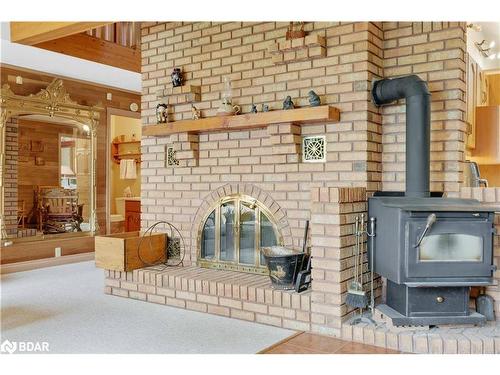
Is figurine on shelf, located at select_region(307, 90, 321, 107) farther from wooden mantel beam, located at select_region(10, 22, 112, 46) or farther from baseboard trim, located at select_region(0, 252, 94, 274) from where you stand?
baseboard trim, located at select_region(0, 252, 94, 274)

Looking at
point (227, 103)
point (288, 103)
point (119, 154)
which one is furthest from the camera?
point (119, 154)

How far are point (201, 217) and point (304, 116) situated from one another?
1.31 metres

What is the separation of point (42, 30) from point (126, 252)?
2037 mm

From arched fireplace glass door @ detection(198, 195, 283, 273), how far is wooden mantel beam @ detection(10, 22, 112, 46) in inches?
70.8

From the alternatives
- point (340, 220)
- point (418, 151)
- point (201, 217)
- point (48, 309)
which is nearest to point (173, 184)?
point (201, 217)

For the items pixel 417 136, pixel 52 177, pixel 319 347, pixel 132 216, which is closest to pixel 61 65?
pixel 52 177

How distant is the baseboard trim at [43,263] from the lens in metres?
5.10

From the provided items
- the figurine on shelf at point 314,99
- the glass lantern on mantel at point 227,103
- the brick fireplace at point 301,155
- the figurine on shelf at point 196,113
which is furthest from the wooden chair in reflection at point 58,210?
the figurine on shelf at point 314,99

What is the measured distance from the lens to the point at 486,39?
442cm

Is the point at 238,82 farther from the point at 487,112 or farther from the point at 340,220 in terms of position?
the point at 487,112

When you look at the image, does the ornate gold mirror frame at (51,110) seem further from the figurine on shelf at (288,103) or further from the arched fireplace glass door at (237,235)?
the figurine on shelf at (288,103)

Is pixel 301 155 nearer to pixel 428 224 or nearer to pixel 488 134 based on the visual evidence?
pixel 428 224
